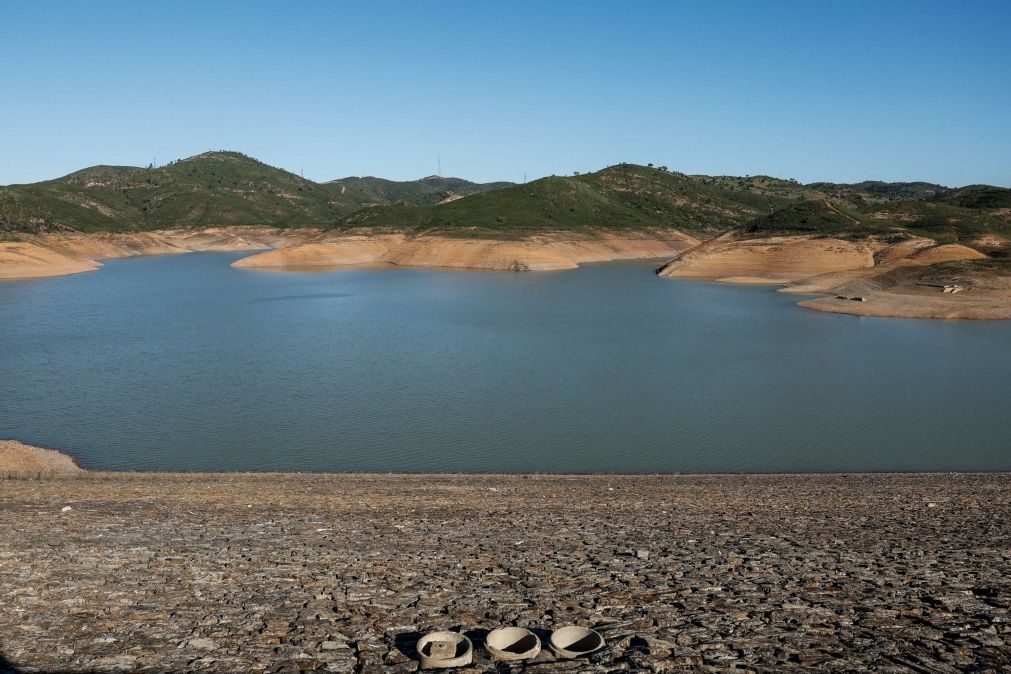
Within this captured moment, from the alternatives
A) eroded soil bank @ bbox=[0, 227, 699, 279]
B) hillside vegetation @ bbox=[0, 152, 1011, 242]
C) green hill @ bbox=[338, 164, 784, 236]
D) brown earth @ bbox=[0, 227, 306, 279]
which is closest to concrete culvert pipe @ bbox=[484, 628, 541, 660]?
hillside vegetation @ bbox=[0, 152, 1011, 242]

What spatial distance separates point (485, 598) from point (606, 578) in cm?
150

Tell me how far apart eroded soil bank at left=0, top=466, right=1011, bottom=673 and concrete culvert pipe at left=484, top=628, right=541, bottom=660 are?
0.13 m

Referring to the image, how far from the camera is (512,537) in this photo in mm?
11508

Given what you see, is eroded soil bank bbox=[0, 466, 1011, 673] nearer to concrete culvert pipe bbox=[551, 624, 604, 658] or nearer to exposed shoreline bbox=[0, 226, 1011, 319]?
concrete culvert pipe bbox=[551, 624, 604, 658]

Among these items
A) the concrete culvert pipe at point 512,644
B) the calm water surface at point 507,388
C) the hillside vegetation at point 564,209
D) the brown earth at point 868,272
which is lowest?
the calm water surface at point 507,388

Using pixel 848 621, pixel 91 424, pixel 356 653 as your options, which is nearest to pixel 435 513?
pixel 356 653

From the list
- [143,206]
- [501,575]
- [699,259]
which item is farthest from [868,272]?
[143,206]

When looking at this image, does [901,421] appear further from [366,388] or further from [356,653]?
[356,653]

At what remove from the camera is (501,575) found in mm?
9594

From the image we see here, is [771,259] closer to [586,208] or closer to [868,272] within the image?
[868,272]

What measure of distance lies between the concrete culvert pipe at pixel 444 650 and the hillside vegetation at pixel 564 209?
7526 centimetres

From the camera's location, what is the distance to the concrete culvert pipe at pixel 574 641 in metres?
7.08

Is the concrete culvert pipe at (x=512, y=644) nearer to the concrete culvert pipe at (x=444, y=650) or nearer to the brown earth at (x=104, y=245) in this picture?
the concrete culvert pipe at (x=444, y=650)

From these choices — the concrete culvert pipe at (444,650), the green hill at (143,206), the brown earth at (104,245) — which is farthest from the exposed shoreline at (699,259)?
the concrete culvert pipe at (444,650)
